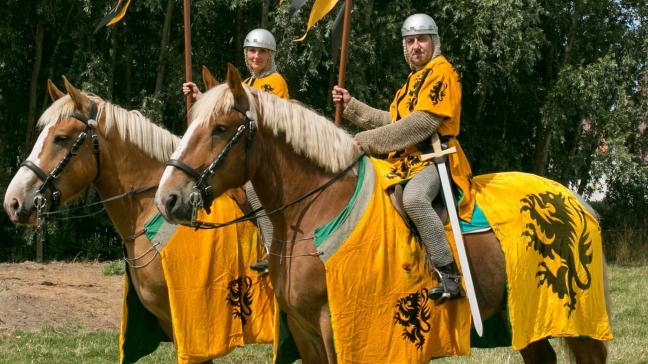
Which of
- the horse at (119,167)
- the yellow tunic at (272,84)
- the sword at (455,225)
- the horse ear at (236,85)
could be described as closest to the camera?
the horse ear at (236,85)

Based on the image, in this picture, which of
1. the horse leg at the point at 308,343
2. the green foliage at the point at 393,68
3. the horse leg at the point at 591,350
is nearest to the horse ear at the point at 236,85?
the horse leg at the point at 308,343

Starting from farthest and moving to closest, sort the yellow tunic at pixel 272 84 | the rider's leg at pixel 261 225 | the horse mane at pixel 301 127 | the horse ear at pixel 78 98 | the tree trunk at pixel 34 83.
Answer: the tree trunk at pixel 34 83, the yellow tunic at pixel 272 84, the horse ear at pixel 78 98, the rider's leg at pixel 261 225, the horse mane at pixel 301 127

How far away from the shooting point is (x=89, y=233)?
55.3ft

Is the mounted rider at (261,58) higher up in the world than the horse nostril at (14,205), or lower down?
higher up

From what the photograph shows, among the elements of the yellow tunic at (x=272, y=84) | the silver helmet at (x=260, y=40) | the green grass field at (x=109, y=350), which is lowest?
the green grass field at (x=109, y=350)

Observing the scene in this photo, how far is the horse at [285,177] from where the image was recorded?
14.8 ft

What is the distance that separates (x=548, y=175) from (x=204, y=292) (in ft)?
49.7

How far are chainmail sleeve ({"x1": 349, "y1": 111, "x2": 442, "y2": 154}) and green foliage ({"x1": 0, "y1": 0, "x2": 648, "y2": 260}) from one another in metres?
9.45

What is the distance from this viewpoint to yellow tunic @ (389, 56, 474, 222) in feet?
16.6

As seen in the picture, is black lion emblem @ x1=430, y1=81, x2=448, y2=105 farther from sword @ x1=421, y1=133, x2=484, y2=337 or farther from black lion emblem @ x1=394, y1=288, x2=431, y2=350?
black lion emblem @ x1=394, y1=288, x2=431, y2=350

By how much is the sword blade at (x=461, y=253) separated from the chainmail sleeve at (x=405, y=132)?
261mm

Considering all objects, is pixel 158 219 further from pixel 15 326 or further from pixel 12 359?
pixel 15 326

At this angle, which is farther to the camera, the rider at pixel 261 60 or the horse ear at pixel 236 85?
the rider at pixel 261 60

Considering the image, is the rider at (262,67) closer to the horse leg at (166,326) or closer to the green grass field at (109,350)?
the horse leg at (166,326)
